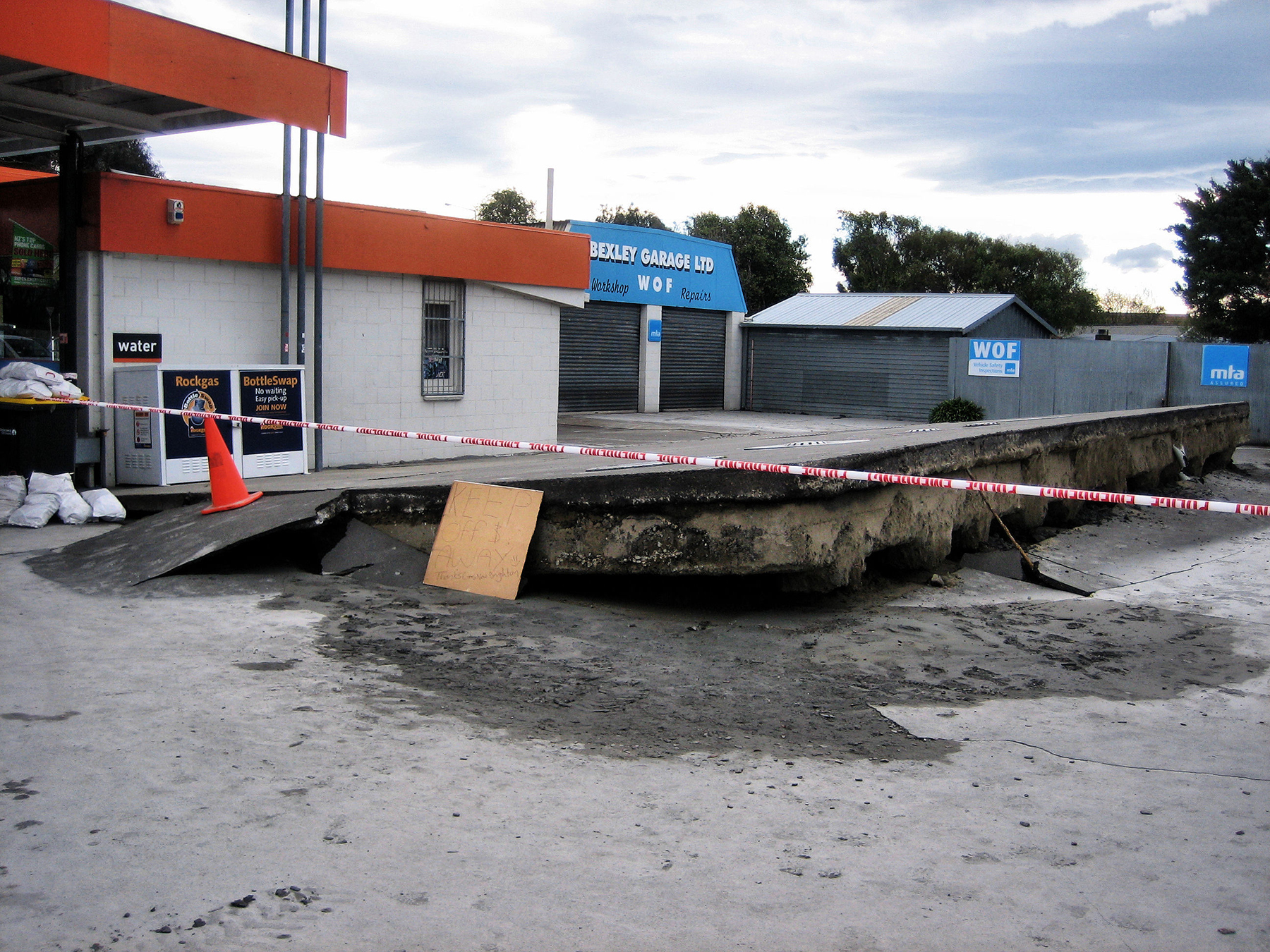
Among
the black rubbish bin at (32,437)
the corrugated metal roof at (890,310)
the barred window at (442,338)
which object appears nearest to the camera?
the black rubbish bin at (32,437)

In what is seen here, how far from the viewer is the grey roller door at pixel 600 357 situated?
2619 centimetres

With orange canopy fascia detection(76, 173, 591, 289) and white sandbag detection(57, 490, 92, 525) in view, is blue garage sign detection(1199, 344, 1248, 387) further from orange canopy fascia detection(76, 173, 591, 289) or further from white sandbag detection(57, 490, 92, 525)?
white sandbag detection(57, 490, 92, 525)

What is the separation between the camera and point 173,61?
953 cm

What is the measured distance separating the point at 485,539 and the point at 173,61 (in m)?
5.72

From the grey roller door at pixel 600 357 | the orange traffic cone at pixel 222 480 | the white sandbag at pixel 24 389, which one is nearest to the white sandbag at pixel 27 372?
the white sandbag at pixel 24 389

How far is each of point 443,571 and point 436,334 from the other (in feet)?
27.2

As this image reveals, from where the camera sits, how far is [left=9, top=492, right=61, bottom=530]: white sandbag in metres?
9.05

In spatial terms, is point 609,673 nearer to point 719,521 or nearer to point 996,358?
point 719,521

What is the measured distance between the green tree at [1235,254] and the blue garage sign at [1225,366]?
14.9 meters

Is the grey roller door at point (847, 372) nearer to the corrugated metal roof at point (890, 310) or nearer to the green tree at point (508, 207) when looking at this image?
the corrugated metal roof at point (890, 310)

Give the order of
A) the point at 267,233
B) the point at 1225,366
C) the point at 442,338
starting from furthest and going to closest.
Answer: the point at 1225,366 < the point at 442,338 < the point at 267,233

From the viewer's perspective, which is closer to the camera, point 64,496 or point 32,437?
point 64,496

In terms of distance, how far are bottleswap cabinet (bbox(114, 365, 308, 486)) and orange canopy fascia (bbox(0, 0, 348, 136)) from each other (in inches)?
106

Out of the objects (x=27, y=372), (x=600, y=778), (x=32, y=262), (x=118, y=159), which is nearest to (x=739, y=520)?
(x=600, y=778)
